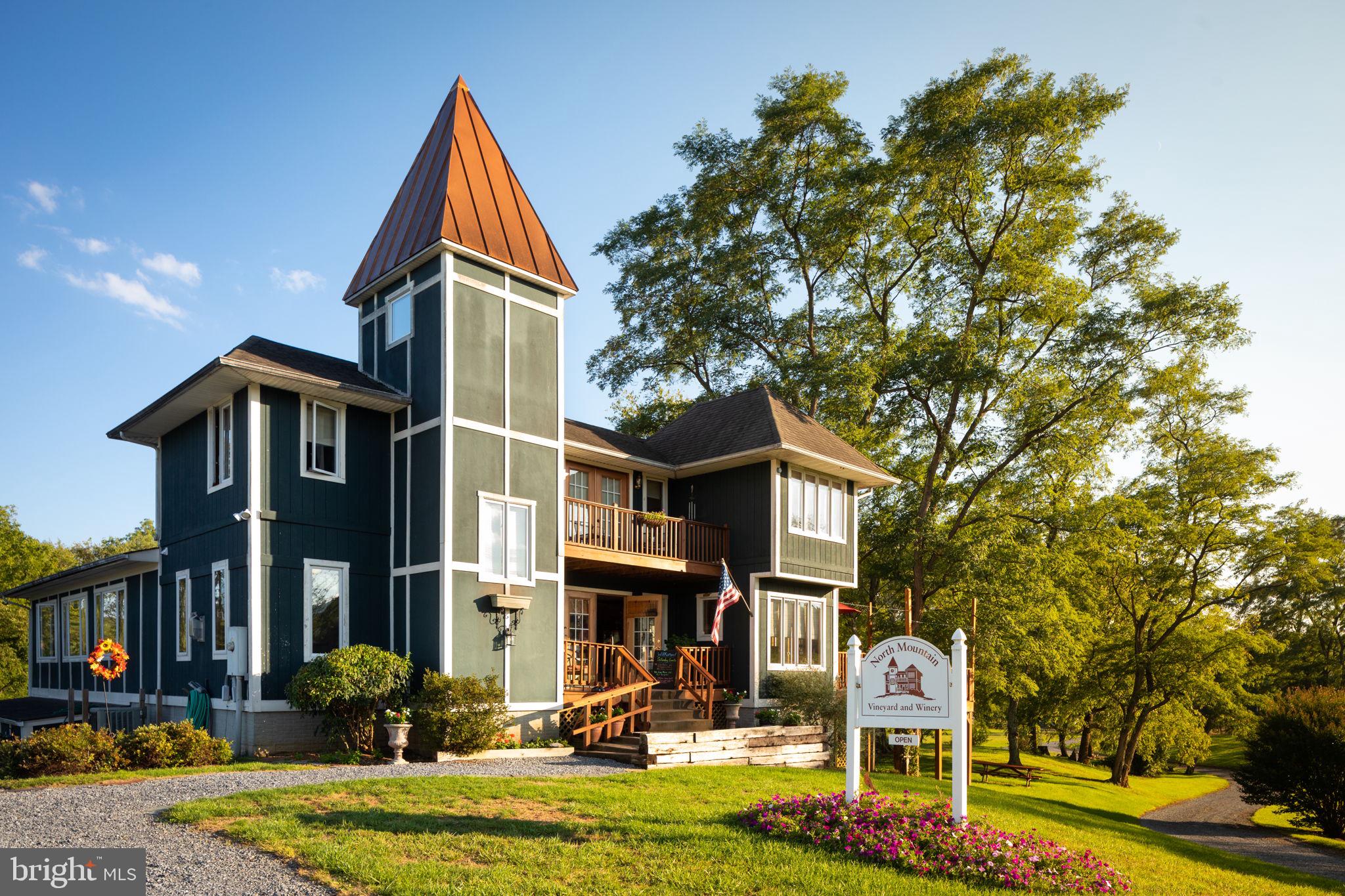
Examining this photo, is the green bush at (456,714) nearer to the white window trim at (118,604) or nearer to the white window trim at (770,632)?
the white window trim at (770,632)

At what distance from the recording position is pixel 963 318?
99.0 ft

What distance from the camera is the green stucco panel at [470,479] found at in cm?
1650

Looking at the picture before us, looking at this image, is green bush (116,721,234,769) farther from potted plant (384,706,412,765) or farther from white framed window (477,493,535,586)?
white framed window (477,493,535,586)

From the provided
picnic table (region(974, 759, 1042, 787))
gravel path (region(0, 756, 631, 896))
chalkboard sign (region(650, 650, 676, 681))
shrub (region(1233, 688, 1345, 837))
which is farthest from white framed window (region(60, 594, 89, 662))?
shrub (region(1233, 688, 1345, 837))

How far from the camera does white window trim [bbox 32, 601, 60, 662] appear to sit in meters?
25.0

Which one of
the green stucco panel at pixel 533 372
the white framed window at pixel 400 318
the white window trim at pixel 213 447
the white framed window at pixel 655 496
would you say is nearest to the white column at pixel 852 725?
the green stucco panel at pixel 533 372

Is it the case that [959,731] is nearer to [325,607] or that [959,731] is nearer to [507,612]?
[507,612]

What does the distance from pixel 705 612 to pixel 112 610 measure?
1377cm

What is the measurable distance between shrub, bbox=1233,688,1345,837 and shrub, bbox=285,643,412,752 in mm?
22933

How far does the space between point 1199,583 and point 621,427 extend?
2184 centimetres

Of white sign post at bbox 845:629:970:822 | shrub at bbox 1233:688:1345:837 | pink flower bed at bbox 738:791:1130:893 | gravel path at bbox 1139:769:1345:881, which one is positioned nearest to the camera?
pink flower bed at bbox 738:791:1130:893

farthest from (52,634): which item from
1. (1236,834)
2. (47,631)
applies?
(1236,834)

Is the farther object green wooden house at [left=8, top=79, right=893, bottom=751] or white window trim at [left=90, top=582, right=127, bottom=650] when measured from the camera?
white window trim at [left=90, top=582, right=127, bottom=650]

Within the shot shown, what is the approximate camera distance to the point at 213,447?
17.3 meters
